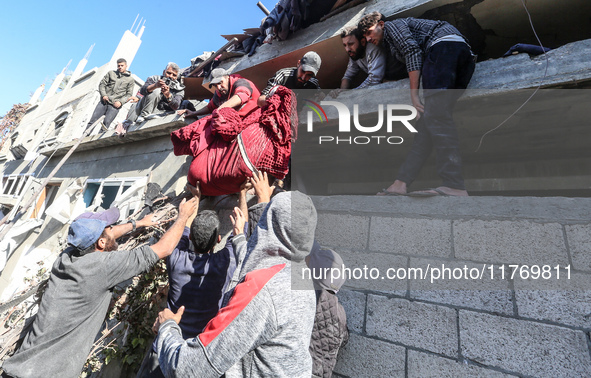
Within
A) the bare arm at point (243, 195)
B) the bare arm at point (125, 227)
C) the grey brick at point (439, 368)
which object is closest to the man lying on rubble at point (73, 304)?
the bare arm at point (125, 227)

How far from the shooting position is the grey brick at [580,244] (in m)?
1.75

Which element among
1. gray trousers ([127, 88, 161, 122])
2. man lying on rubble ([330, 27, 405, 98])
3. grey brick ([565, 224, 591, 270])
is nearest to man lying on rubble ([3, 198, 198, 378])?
man lying on rubble ([330, 27, 405, 98])

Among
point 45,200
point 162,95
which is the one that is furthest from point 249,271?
point 45,200

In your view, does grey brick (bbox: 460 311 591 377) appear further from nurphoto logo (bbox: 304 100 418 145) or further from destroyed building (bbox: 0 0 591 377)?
nurphoto logo (bbox: 304 100 418 145)

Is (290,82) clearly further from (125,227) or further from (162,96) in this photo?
(162,96)

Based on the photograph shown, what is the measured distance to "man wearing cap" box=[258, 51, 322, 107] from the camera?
11.0 ft

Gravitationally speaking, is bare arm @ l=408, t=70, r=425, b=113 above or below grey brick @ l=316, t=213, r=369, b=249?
above

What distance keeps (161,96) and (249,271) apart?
6367 millimetres

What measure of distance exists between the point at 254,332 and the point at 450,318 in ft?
5.01

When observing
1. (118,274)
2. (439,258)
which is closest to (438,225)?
(439,258)

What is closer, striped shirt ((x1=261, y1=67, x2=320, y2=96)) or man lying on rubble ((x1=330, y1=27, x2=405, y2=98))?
man lying on rubble ((x1=330, y1=27, x2=405, y2=98))

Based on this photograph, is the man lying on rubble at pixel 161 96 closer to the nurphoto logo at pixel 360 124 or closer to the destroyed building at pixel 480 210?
the destroyed building at pixel 480 210

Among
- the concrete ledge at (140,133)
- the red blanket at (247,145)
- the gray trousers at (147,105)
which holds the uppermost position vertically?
the gray trousers at (147,105)

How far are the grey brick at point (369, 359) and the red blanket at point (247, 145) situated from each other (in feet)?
5.37
